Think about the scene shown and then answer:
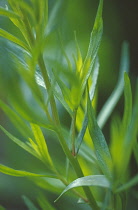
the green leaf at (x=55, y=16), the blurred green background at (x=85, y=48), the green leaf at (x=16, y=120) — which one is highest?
the green leaf at (x=55, y=16)

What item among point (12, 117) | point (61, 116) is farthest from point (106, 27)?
point (12, 117)

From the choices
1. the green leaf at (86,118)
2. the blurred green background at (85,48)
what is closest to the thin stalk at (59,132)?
the green leaf at (86,118)

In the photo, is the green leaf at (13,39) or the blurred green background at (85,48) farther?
the blurred green background at (85,48)

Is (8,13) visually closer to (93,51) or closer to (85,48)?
(93,51)

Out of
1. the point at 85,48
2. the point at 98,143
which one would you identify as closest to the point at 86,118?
the point at 98,143

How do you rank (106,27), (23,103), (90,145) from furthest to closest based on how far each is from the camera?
(106,27) < (90,145) < (23,103)

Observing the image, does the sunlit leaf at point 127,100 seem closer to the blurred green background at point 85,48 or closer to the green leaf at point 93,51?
the green leaf at point 93,51

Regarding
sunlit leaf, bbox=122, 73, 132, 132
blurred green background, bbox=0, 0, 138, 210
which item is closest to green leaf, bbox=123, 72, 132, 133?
sunlit leaf, bbox=122, 73, 132, 132

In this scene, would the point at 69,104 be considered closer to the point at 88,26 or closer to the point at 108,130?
the point at 108,130
